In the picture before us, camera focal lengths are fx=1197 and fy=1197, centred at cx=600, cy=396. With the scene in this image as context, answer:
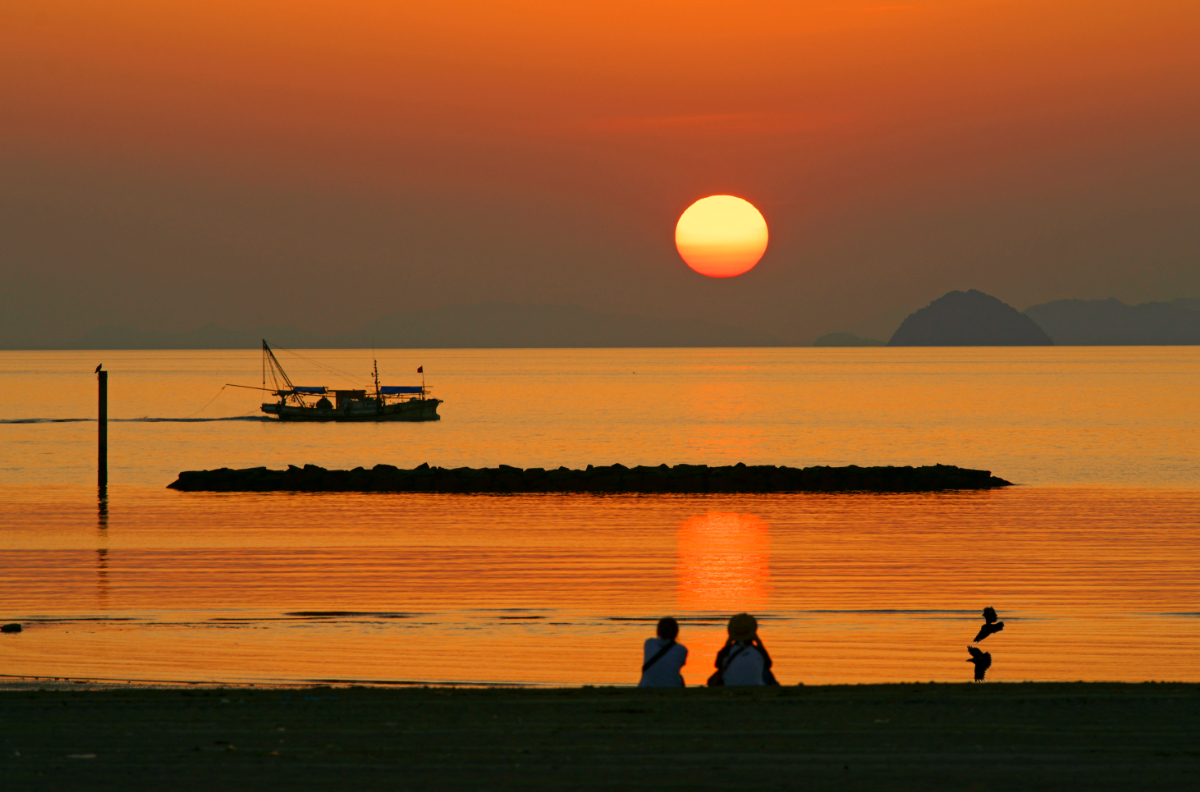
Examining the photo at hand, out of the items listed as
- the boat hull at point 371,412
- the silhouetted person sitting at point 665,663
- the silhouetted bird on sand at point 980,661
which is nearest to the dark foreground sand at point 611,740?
the silhouetted person sitting at point 665,663

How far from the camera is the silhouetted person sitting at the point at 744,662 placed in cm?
1301

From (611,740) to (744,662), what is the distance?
3.35m

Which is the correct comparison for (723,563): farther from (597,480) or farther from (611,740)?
(597,480)

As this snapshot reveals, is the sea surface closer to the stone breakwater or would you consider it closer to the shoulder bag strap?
the stone breakwater

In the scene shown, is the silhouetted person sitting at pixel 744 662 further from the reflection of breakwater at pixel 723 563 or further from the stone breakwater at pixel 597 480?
the stone breakwater at pixel 597 480

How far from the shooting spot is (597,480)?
54688 millimetres

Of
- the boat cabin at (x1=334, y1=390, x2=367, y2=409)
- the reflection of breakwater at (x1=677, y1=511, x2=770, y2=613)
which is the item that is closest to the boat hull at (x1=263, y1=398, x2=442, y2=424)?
the boat cabin at (x1=334, y1=390, x2=367, y2=409)

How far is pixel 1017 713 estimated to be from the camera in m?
11.2

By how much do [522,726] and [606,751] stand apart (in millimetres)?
1356

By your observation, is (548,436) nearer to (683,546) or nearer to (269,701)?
(683,546)

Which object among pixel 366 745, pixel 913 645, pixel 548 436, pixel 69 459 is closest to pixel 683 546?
pixel 913 645

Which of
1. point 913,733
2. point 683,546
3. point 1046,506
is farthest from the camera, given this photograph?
point 1046,506

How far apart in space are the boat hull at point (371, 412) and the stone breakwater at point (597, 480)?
220 feet

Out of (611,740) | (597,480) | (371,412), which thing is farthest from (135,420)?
(611,740)
